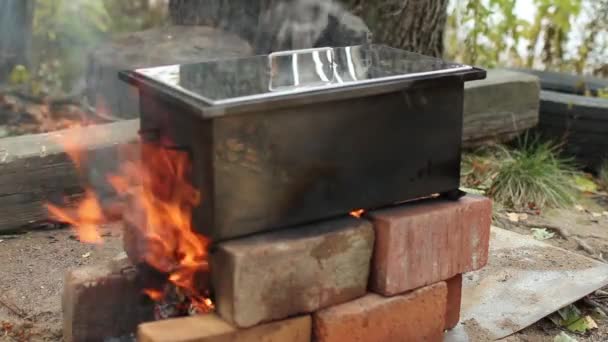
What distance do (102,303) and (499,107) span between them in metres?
3.36

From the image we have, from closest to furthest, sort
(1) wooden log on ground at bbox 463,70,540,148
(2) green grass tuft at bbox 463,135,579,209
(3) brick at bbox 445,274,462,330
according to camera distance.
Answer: (3) brick at bbox 445,274,462,330, (2) green grass tuft at bbox 463,135,579,209, (1) wooden log on ground at bbox 463,70,540,148

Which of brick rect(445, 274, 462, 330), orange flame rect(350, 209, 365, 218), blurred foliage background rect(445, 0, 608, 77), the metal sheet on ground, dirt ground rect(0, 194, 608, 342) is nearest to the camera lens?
orange flame rect(350, 209, 365, 218)

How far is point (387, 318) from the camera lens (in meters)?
2.88

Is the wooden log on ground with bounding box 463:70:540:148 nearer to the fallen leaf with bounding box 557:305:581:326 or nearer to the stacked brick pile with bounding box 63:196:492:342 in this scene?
the fallen leaf with bounding box 557:305:581:326

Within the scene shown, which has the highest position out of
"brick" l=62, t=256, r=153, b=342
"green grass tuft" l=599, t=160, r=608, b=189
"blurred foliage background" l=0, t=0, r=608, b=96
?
"blurred foliage background" l=0, t=0, r=608, b=96

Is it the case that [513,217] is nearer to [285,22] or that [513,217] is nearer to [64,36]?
[285,22]

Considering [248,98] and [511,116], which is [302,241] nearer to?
[248,98]

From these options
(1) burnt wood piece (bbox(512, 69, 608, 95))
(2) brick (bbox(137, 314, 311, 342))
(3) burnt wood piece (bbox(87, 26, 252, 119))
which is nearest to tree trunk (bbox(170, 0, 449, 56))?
(3) burnt wood piece (bbox(87, 26, 252, 119))

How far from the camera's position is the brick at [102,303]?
2.92 meters

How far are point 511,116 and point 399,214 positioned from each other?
9.80 feet

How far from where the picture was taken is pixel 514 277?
3.89 metres

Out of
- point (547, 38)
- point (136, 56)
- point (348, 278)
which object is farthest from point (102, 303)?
point (547, 38)

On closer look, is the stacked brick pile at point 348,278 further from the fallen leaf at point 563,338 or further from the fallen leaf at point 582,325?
the fallen leaf at point 582,325

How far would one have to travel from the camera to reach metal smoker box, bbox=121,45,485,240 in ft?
8.22
